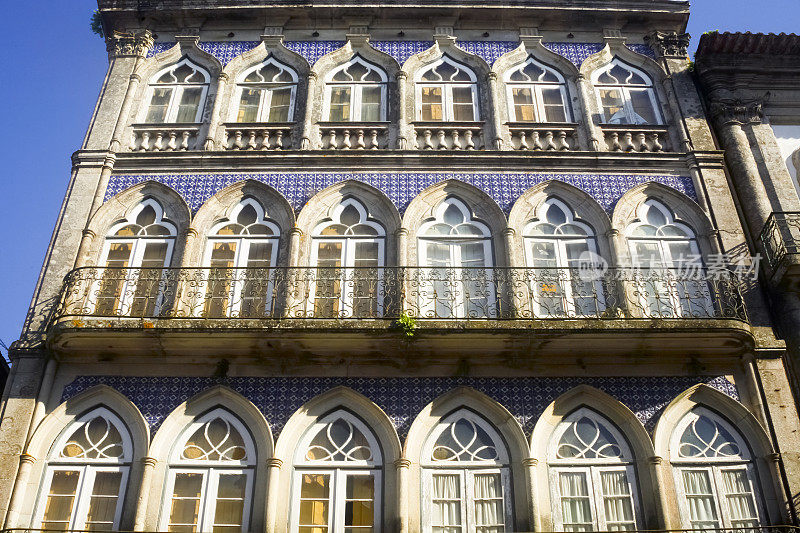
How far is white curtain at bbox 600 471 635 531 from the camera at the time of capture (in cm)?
1007

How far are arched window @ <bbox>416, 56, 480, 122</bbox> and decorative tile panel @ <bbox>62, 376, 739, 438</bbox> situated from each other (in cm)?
546

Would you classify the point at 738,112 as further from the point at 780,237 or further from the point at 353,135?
the point at 353,135

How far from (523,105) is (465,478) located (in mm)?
7338

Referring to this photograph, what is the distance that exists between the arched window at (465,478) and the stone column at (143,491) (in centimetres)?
358

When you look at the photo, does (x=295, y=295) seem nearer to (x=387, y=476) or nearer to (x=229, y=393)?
(x=229, y=393)

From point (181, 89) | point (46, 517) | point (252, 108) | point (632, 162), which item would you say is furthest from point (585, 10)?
point (46, 517)

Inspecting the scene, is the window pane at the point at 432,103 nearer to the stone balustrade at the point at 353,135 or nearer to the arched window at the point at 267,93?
the stone balustrade at the point at 353,135

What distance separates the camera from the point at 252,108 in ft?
48.2

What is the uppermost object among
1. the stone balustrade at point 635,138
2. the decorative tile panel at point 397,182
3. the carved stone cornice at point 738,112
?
the carved stone cornice at point 738,112

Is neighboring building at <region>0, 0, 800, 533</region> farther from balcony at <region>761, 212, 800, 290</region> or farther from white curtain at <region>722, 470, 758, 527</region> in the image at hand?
balcony at <region>761, 212, 800, 290</region>

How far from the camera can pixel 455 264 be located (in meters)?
12.5

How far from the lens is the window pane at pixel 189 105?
572 inches

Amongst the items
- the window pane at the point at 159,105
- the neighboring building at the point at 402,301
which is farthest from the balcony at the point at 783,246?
the window pane at the point at 159,105

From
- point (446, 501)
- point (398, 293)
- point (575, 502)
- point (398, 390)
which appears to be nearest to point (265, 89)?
point (398, 293)
